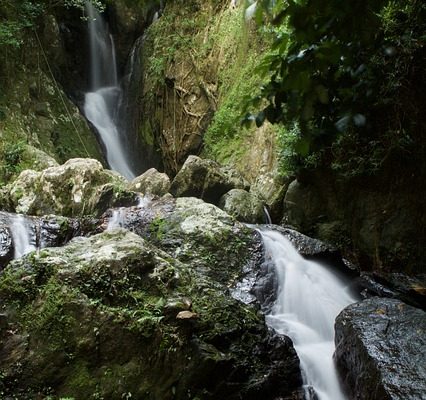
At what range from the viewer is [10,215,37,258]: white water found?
547 cm

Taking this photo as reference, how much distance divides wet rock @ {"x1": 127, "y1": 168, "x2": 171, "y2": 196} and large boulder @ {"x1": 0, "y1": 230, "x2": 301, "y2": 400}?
4685mm

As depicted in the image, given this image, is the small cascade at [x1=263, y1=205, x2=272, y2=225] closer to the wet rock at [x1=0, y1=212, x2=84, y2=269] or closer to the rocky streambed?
the wet rock at [x1=0, y1=212, x2=84, y2=269]

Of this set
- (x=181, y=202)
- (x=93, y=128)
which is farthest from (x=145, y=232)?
(x=93, y=128)

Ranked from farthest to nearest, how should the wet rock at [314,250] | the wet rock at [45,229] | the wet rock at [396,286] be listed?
the wet rock at [314,250] → the wet rock at [45,229] → the wet rock at [396,286]

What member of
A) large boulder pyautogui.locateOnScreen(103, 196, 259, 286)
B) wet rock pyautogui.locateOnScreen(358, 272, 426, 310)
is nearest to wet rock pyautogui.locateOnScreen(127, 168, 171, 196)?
large boulder pyautogui.locateOnScreen(103, 196, 259, 286)

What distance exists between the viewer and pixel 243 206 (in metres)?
8.05

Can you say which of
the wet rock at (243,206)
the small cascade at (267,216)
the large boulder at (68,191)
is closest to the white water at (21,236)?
the large boulder at (68,191)

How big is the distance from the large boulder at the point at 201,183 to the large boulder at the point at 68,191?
125 cm

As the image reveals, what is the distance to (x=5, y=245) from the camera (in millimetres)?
5312

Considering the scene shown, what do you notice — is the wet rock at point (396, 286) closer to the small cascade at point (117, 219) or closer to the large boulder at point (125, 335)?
the large boulder at point (125, 335)

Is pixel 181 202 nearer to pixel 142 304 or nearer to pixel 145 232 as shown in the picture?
pixel 145 232

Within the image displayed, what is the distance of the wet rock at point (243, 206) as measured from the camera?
791 centimetres

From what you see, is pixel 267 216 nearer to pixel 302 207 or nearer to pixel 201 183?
pixel 302 207

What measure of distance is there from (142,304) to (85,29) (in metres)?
14.7
